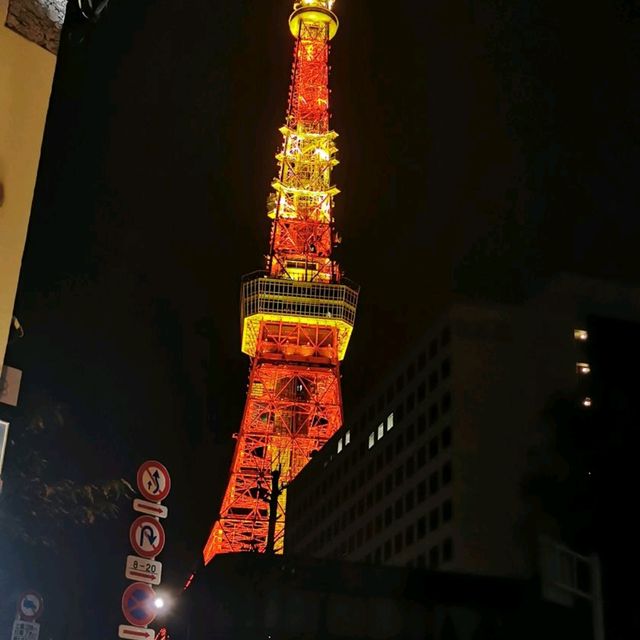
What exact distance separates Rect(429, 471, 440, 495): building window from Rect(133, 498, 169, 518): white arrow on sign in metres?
40.9

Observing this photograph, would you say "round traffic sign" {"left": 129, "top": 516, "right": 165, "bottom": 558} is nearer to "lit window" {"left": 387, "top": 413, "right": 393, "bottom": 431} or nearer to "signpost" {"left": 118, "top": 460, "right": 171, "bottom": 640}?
"signpost" {"left": 118, "top": 460, "right": 171, "bottom": 640}

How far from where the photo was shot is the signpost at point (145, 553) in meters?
13.2

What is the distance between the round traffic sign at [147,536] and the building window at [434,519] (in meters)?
39.9

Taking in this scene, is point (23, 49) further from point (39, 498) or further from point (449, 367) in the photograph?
point (449, 367)

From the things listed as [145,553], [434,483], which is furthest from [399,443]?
[145,553]

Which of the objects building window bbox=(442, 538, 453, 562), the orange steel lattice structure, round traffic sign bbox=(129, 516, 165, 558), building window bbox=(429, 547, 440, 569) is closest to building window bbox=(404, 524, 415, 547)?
building window bbox=(429, 547, 440, 569)

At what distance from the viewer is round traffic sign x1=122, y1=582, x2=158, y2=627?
1312cm

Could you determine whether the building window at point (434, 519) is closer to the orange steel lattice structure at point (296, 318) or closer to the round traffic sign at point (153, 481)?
the orange steel lattice structure at point (296, 318)

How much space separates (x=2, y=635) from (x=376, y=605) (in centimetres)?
2537

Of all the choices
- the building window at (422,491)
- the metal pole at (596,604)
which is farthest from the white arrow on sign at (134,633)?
the building window at (422,491)

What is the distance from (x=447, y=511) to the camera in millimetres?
52000

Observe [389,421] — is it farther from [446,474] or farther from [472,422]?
[446,474]

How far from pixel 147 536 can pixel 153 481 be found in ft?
2.49

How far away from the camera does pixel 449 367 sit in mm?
55469
